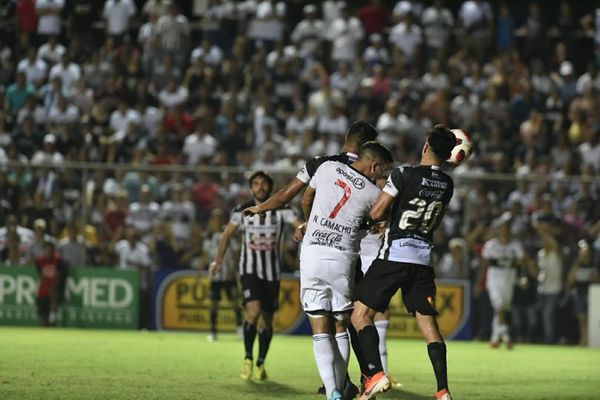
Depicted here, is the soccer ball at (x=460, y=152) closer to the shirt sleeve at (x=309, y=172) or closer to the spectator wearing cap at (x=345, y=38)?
the shirt sleeve at (x=309, y=172)

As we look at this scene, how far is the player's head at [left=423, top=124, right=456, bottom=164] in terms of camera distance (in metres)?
10.5

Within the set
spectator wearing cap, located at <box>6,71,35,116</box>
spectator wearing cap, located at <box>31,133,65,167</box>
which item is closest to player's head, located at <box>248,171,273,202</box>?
spectator wearing cap, located at <box>31,133,65,167</box>

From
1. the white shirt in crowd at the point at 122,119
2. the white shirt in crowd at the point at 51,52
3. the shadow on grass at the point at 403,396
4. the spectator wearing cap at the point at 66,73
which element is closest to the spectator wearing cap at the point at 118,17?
the white shirt in crowd at the point at 51,52

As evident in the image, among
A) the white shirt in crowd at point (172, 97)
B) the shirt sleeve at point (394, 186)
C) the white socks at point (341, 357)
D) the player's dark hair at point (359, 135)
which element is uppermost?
the white shirt in crowd at point (172, 97)

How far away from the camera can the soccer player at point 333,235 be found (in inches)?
414

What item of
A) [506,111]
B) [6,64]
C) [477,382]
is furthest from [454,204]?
[6,64]

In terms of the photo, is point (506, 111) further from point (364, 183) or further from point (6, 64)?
point (364, 183)

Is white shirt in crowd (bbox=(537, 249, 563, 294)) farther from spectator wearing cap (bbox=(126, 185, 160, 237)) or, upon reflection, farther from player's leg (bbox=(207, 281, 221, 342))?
spectator wearing cap (bbox=(126, 185, 160, 237))

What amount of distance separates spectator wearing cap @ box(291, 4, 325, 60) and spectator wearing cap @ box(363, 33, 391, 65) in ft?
3.43

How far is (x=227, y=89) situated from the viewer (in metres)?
26.6

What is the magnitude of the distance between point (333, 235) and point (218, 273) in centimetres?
1063

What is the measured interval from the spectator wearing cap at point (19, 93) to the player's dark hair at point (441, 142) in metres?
17.0

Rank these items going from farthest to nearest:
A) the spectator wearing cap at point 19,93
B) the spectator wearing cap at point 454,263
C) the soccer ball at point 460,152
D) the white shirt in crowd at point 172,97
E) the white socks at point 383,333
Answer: the spectator wearing cap at point 19,93 < the white shirt in crowd at point 172,97 < the spectator wearing cap at point 454,263 < the white socks at point 383,333 < the soccer ball at point 460,152

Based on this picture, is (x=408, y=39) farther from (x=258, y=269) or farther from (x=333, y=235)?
(x=333, y=235)
